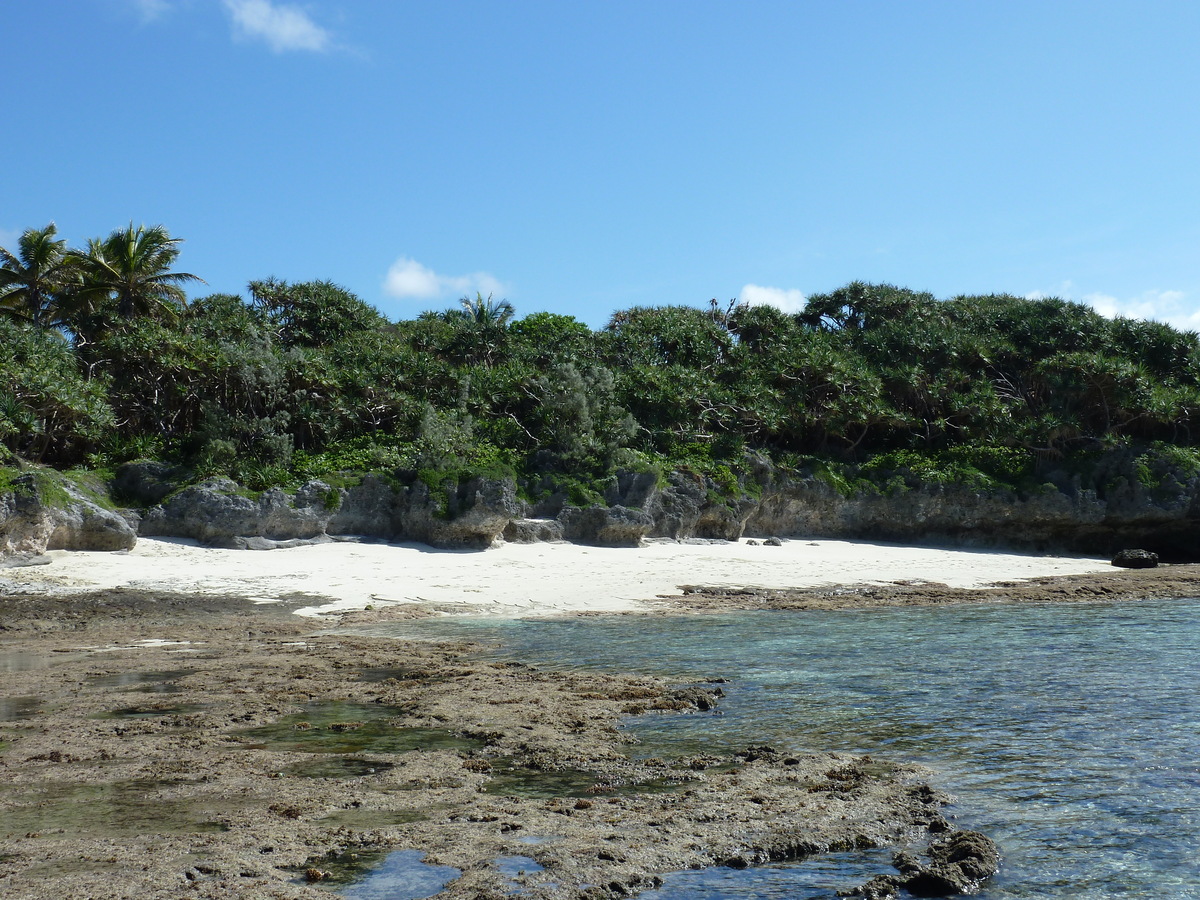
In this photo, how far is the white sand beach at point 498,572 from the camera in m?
17.3

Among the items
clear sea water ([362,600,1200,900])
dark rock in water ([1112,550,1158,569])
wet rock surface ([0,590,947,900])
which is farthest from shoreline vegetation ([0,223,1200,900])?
dark rock in water ([1112,550,1158,569])

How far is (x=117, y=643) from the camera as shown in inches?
488

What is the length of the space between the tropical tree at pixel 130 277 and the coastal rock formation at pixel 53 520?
1520 centimetres

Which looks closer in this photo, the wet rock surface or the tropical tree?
the wet rock surface

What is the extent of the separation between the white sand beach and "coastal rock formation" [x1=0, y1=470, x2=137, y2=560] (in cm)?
40

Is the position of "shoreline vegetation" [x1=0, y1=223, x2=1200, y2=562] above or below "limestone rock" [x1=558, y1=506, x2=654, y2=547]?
above

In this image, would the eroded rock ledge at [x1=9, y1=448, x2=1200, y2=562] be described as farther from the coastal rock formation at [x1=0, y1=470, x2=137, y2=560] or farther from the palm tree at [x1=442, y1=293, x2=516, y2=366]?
the palm tree at [x1=442, y1=293, x2=516, y2=366]

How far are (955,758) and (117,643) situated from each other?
35.7ft

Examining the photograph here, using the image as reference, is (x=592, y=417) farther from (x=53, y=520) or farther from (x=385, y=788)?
(x=385, y=788)

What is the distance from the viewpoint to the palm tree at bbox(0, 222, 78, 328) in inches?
1314

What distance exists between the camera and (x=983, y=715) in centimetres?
845

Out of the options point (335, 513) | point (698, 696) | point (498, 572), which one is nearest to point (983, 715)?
point (698, 696)

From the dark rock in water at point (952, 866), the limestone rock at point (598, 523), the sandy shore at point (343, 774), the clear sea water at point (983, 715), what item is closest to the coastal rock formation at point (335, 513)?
the limestone rock at point (598, 523)

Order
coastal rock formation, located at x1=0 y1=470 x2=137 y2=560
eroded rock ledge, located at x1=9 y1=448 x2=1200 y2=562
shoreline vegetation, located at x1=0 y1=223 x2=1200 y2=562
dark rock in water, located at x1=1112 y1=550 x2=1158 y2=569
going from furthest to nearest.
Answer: dark rock in water, located at x1=1112 y1=550 x2=1158 y2=569 → shoreline vegetation, located at x1=0 y1=223 x2=1200 y2=562 → eroded rock ledge, located at x1=9 y1=448 x2=1200 y2=562 → coastal rock formation, located at x1=0 y1=470 x2=137 y2=560
